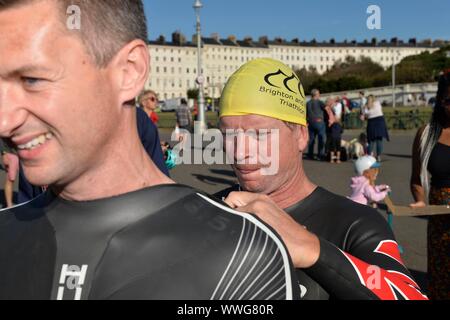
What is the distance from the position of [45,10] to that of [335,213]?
1.48 metres

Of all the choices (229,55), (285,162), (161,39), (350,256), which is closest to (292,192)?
(285,162)

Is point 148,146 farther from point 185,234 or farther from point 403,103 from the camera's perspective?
point 403,103

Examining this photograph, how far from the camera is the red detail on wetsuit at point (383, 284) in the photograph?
1.68 metres

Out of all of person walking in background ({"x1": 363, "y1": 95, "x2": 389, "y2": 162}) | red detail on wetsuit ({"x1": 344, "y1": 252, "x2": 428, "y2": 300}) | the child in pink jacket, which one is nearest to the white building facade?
person walking in background ({"x1": 363, "y1": 95, "x2": 389, "y2": 162})

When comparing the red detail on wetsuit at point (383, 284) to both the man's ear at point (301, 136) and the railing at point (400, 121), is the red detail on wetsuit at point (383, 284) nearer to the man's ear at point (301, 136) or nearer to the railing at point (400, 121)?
the man's ear at point (301, 136)

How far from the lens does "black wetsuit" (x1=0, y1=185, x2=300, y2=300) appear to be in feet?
4.29

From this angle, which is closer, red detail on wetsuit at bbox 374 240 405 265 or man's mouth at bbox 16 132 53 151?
man's mouth at bbox 16 132 53 151

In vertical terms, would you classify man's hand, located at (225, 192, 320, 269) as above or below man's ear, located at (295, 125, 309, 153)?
below

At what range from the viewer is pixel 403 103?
83812mm

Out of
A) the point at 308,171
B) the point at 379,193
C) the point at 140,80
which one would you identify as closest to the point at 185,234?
the point at 140,80

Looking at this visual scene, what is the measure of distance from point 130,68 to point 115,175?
0.95 ft

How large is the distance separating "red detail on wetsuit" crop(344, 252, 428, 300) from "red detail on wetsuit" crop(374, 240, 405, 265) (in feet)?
0.77

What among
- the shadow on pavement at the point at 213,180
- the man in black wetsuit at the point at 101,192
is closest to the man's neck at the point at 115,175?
the man in black wetsuit at the point at 101,192
